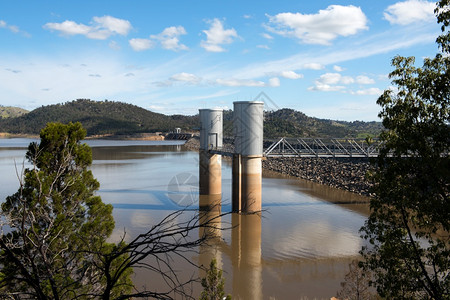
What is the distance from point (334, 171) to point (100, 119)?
135 metres

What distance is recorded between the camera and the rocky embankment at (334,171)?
2888cm

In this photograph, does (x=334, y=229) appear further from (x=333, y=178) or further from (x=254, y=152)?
(x=333, y=178)

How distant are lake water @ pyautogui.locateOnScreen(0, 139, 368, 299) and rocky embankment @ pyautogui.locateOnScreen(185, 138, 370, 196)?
1244 mm

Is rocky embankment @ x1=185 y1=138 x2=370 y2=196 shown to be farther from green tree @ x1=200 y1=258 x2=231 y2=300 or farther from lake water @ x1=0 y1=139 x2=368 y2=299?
green tree @ x1=200 y1=258 x2=231 y2=300

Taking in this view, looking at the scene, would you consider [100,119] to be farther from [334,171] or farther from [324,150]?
[324,150]

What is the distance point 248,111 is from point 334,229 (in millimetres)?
7236

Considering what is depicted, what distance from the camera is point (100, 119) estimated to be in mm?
152750

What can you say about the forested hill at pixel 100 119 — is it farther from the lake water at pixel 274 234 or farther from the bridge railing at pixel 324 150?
the bridge railing at pixel 324 150

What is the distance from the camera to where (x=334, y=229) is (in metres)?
18.4

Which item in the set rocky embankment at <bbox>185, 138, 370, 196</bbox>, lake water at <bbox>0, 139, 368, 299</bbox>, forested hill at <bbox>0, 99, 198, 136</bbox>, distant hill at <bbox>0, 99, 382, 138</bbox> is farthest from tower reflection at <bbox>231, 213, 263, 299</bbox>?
forested hill at <bbox>0, 99, 198, 136</bbox>

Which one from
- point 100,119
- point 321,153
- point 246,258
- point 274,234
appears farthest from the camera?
point 100,119

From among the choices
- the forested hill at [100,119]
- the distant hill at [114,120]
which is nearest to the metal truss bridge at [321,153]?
the distant hill at [114,120]

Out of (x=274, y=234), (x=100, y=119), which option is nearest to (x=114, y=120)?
(x=100, y=119)

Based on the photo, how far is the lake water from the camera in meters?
11.8
